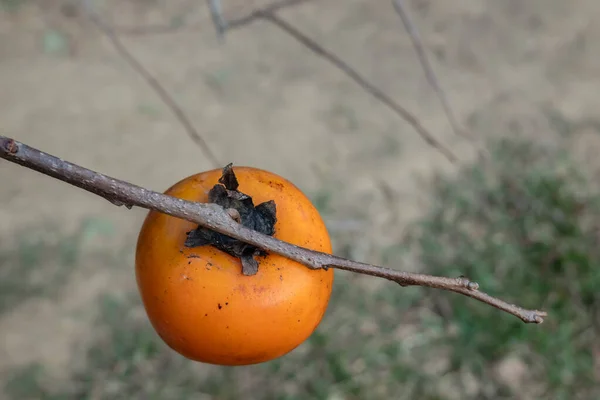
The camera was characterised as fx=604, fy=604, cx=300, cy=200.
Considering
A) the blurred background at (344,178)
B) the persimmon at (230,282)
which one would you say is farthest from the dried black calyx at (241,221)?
the blurred background at (344,178)

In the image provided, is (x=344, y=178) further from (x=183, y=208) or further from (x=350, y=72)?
(x=183, y=208)

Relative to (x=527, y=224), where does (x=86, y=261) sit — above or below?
below

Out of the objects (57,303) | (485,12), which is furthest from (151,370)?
(485,12)

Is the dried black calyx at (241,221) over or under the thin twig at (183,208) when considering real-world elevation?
over

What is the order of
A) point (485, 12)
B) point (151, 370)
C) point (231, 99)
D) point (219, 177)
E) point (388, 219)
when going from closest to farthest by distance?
point (219, 177), point (151, 370), point (388, 219), point (231, 99), point (485, 12)

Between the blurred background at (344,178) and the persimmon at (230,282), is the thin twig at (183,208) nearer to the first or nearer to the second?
the persimmon at (230,282)

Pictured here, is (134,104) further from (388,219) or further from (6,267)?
(388,219)
